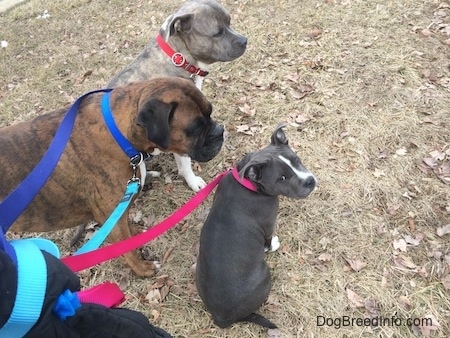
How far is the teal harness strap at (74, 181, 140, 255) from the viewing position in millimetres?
3040

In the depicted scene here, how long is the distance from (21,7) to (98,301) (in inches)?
415

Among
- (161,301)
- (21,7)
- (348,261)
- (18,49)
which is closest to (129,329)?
(161,301)

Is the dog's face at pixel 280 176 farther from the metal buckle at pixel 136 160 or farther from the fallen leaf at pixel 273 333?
the fallen leaf at pixel 273 333

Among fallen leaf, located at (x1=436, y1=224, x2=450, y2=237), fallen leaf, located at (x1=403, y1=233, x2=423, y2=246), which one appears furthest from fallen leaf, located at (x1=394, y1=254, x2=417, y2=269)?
fallen leaf, located at (x1=436, y1=224, x2=450, y2=237)

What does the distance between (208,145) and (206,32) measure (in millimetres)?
1891

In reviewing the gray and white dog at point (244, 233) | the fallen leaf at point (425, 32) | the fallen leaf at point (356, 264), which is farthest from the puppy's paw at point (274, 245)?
the fallen leaf at point (425, 32)

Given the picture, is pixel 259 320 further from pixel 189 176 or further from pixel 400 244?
pixel 189 176

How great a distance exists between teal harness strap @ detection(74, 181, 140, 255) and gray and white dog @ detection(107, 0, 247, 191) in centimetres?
148

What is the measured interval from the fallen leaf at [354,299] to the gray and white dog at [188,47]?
2.50 metres

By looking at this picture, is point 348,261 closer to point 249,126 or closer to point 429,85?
point 249,126

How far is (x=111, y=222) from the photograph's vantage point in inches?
126

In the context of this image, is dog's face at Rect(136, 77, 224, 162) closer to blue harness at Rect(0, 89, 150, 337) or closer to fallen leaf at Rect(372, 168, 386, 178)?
blue harness at Rect(0, 89, 150, 337)

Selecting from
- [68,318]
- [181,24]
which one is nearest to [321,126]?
[181,24]

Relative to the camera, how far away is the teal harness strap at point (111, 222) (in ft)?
9.97
